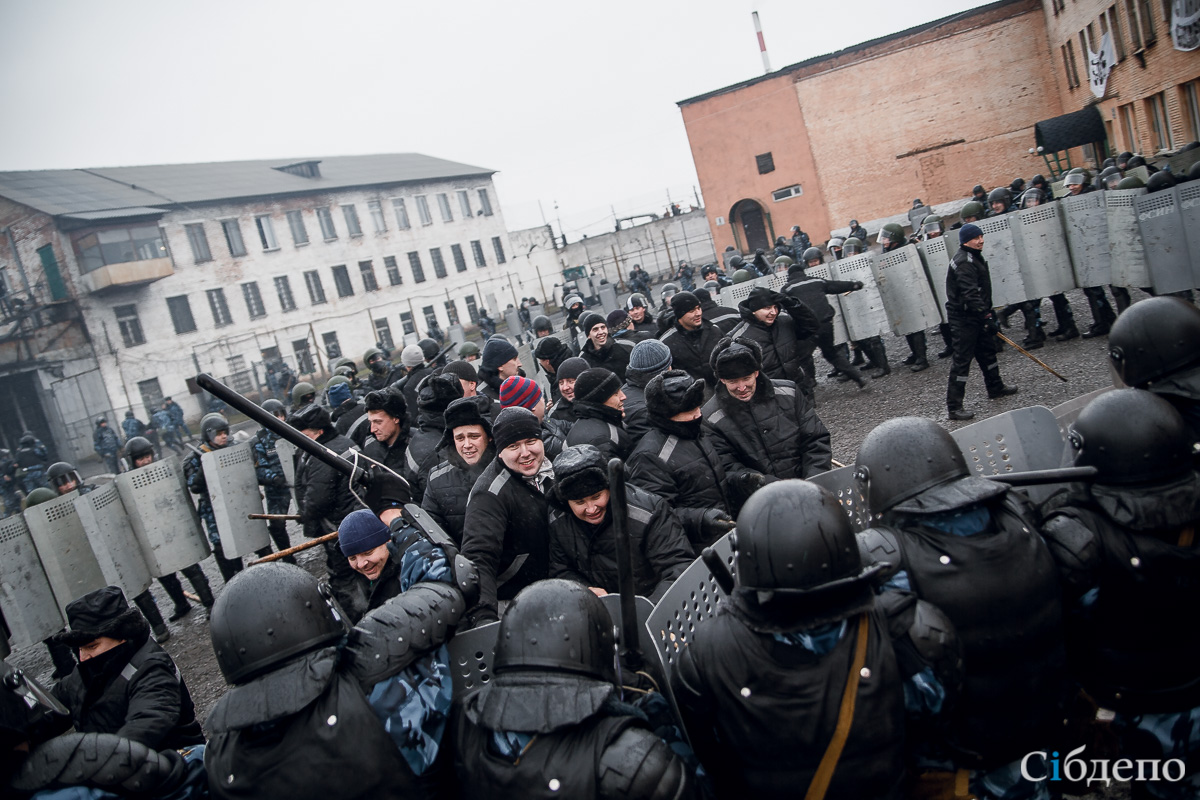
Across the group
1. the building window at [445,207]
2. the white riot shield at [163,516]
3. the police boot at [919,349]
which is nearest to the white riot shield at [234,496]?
the white riot shield at [163,516]

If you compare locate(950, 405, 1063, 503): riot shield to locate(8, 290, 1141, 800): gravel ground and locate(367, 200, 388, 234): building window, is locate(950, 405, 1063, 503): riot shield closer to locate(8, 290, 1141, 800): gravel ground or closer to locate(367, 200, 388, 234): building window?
locate(8, 290, 1141, 800): gravel ground

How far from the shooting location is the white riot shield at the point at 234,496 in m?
7.44

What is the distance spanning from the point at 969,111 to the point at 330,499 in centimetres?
3389

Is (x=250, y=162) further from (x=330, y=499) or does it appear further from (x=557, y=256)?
(x=330, y=499)

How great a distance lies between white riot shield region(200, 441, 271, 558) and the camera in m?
7.44

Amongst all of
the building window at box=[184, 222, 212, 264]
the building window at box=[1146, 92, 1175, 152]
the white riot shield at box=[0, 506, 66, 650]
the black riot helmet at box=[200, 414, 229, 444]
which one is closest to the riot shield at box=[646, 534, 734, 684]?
the white riot shield at box=[0, 506, 66, 650]

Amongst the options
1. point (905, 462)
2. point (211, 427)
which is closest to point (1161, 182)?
point (905, 462)

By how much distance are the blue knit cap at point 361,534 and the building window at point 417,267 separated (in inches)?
1700

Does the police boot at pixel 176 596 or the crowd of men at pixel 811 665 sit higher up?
the crowd of men at pixel 811 665

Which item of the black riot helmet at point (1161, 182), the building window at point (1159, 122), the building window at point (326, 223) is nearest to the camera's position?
the black riot helmet at point (1161, 182)

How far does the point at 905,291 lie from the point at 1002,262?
129cm

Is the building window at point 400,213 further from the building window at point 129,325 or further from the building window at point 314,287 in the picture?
the building window at point 129,325

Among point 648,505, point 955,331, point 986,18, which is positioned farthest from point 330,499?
point 986,18

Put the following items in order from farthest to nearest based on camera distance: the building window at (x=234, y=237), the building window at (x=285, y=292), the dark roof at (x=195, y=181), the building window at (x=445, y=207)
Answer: the building window at (x=445, y=207), the building window at (x=285, y=292), the building window at (x=234, y=237), the dark roof at (x=195, y=181)
